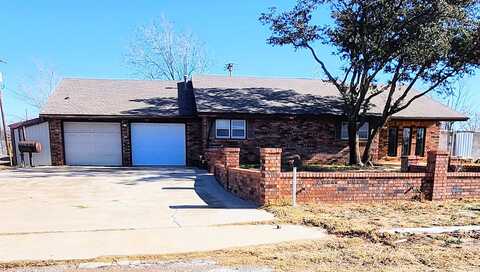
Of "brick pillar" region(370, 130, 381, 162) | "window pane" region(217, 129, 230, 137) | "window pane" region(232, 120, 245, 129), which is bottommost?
"brick pillar" region(370, 130, 381, 162)

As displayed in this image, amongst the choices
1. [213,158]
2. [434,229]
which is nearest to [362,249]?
[434,229]

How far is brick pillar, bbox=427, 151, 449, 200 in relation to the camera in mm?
8148

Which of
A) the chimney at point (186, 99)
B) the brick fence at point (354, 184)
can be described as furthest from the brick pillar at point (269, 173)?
the chimney at point (186, 99)

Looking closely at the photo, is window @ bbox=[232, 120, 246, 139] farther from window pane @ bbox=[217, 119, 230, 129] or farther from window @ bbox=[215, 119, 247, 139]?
window pane @ bbox=[217, 119, 230, 129]

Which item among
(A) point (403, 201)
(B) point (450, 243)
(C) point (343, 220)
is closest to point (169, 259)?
(C) point (343, 220)

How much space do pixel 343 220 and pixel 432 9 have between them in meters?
10.2

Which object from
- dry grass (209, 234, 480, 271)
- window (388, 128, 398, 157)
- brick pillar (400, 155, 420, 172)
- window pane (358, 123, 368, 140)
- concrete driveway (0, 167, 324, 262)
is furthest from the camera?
window (388, 128, 398, 157)

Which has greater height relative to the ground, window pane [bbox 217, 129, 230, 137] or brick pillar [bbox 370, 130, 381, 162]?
window pane [bbox 217, 129, 230, 137]

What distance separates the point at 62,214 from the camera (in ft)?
22.7

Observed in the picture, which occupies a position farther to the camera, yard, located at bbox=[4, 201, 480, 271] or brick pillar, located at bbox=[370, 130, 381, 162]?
brick pillar, located at bbox=[370, 130, 381, 162]

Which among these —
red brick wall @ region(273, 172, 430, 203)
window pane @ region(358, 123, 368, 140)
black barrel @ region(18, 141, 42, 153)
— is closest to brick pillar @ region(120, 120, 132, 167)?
black barrel @ region(18, 141, 42, 153)

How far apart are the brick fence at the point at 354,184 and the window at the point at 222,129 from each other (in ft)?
26.0

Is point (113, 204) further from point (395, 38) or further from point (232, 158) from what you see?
point (395, 38)

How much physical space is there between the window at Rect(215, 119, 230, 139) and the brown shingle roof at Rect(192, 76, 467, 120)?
700 millimetres
